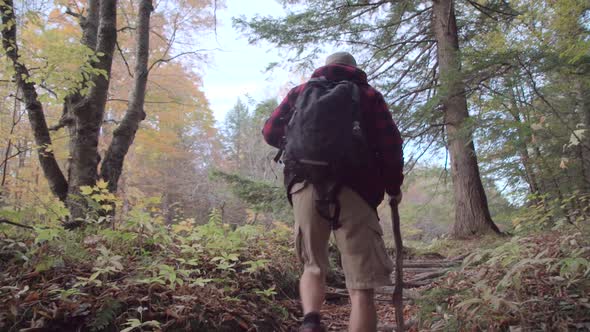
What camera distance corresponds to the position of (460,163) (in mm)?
7770

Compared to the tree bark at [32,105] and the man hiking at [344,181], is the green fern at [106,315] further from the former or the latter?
the tree bark at [32,105]

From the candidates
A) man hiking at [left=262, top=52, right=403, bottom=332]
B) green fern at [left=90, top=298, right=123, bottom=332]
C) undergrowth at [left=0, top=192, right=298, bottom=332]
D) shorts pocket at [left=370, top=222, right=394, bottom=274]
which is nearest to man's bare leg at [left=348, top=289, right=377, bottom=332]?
man hiking at [left=262, top=52, right=403, bottom=332]

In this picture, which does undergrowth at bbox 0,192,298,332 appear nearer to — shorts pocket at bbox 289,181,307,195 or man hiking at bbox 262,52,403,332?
man hiking at bbox 262,52,403,332

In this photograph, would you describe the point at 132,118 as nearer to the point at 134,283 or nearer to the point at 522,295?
the point at 134,283

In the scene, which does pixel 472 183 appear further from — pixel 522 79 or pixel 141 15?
pixel 141 15

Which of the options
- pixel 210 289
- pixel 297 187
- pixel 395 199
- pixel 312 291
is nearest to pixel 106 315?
pixel 210 289

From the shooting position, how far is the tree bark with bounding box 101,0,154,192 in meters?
5.59

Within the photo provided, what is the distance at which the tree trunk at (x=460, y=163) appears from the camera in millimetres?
7461

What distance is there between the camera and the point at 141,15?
6.16m

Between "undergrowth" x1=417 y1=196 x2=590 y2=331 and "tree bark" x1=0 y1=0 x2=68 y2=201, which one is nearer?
"undergrowth" x1=417 y1=196 x2=590 y2=331

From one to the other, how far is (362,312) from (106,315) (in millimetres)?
1533

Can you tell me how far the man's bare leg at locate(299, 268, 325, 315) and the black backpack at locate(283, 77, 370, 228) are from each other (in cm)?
37

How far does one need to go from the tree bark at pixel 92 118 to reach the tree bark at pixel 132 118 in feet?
1.43

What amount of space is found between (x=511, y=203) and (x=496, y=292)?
826cm
